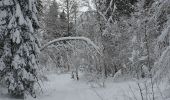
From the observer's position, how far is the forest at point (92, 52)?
417 inches

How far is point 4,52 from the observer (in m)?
13.1

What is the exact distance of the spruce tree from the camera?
42.7ft

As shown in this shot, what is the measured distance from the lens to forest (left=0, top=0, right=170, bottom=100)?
1059cm

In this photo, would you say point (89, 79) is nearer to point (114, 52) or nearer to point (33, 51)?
point (114, 52)

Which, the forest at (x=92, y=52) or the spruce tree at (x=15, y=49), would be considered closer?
the forest at (x=92, y=52)

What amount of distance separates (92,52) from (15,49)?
487 cm

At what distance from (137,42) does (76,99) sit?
7694mm

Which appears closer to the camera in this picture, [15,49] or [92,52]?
[15,49]

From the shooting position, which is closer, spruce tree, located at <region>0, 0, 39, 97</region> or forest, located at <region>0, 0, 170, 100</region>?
forest, located at <region>0, 0, 170, 100</region>

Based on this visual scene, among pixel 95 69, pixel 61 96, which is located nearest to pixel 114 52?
pixel 95 69

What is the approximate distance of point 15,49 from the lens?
43.5ft

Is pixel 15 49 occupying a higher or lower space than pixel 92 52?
higher

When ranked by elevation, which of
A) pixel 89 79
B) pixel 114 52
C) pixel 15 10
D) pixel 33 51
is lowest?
pixel 89 79

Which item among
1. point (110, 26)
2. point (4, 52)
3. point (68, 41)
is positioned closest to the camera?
point (4, 52)
